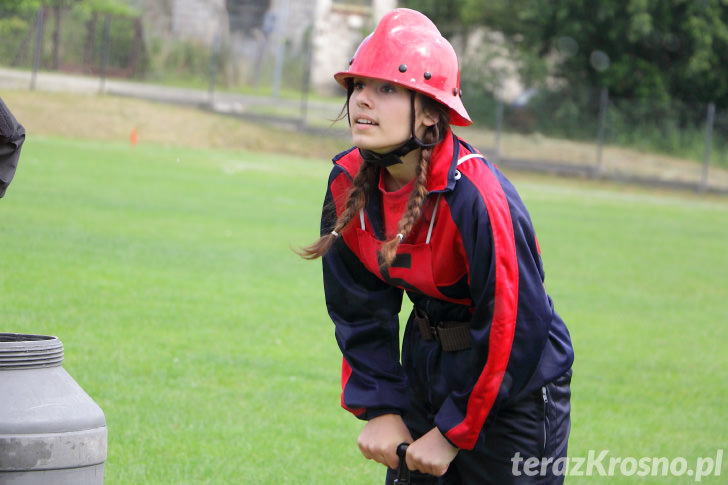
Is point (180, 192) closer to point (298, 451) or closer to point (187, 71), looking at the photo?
point (298, 451)

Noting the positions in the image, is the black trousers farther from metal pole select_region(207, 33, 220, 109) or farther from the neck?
metal pole select_region(207, 33, 220, 109)

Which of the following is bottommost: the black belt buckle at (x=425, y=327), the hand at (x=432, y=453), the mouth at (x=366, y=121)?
the hand at (x=432, y=453)

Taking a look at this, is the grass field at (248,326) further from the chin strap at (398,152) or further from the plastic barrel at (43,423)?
the chin strap at (398,152)

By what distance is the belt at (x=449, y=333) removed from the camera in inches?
125

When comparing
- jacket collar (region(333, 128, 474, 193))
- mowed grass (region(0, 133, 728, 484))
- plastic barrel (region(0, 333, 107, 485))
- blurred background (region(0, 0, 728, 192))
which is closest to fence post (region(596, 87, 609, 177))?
blurred background (region(0, 0, 728, 192))

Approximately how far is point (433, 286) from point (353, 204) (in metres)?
0.36

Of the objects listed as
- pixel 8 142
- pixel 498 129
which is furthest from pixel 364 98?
pixel 498 129

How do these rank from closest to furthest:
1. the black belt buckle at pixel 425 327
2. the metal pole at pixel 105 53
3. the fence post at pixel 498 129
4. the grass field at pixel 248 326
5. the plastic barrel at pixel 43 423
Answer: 1. the plastic barrel at pixel 43 423
2. the black belt buckle at pixel 425 327
3. the grass field at pixel 248 326
4. the metal pole at pixel 105 53
5. the fence post at pixel 498 129

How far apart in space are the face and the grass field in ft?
8.45

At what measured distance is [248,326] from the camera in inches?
339

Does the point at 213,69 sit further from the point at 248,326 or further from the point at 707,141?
the point at 248,326

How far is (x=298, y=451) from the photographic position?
5598 mm

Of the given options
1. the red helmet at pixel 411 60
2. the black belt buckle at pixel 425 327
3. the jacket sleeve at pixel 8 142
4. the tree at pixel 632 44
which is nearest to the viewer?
the red helmet at pixel 411 60

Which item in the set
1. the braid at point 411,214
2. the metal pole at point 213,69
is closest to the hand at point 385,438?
the braid at point 411,214
